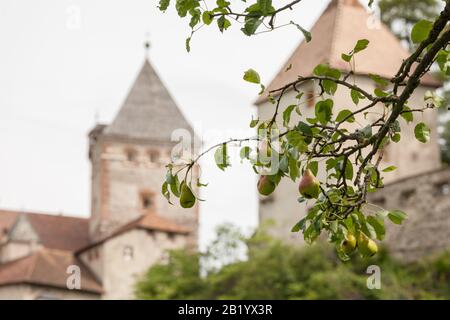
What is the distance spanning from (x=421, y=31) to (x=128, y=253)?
42.3 metres

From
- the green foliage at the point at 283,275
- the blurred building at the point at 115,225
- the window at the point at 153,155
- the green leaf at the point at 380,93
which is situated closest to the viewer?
the green leaf at the point at 380,93

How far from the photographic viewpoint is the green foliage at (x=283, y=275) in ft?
96.9

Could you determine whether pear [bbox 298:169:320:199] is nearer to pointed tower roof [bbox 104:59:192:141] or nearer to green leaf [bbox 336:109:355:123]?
green leaf [bbox 336:109:355:123]

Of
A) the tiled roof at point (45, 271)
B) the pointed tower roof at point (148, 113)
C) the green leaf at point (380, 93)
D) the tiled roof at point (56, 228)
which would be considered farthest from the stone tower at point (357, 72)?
the green leaf at point (380, 93)

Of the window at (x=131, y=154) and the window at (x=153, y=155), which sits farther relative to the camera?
the window at (x=153, y=155)

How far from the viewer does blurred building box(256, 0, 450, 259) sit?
105 ft

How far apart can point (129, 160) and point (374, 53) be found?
59.1ft

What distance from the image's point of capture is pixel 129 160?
182ft

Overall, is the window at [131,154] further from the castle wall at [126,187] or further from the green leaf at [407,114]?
the green leaf at [407,114]

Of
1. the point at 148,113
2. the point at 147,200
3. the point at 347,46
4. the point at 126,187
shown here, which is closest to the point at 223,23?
the point at 347,46

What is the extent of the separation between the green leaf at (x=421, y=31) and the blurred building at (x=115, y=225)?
38.0 m

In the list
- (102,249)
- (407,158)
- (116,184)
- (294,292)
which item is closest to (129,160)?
(116,184)
